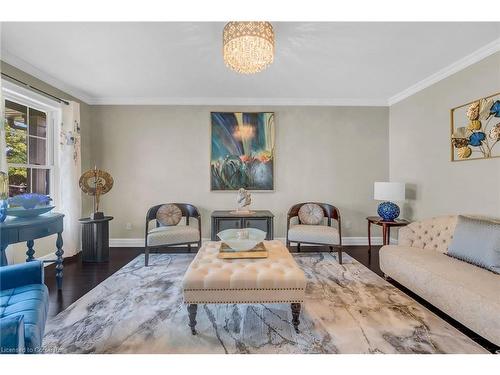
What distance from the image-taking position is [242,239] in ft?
8.71

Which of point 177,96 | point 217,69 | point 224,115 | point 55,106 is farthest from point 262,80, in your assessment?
point 55,106

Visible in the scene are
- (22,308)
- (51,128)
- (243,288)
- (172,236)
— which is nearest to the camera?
(22,308)

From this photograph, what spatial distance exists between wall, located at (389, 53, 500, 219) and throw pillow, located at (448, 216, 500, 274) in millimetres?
619

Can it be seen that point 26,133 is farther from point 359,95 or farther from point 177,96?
point 359,95

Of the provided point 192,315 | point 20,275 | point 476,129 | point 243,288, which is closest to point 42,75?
point 20,275

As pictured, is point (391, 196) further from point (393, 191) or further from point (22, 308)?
point (22, 308)

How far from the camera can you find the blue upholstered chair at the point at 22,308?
1.14 meters

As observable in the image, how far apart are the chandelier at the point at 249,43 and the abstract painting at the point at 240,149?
2222mm

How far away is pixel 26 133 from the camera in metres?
3.46

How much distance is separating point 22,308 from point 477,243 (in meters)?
3.69

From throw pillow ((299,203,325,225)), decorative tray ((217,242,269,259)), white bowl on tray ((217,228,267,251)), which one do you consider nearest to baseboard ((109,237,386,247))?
throw pillow ((299,203,325,225))

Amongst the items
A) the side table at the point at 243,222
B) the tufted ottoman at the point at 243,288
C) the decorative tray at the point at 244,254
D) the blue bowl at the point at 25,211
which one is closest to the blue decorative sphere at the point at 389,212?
the side table at the point at 243,222

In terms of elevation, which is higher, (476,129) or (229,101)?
(229,101)
